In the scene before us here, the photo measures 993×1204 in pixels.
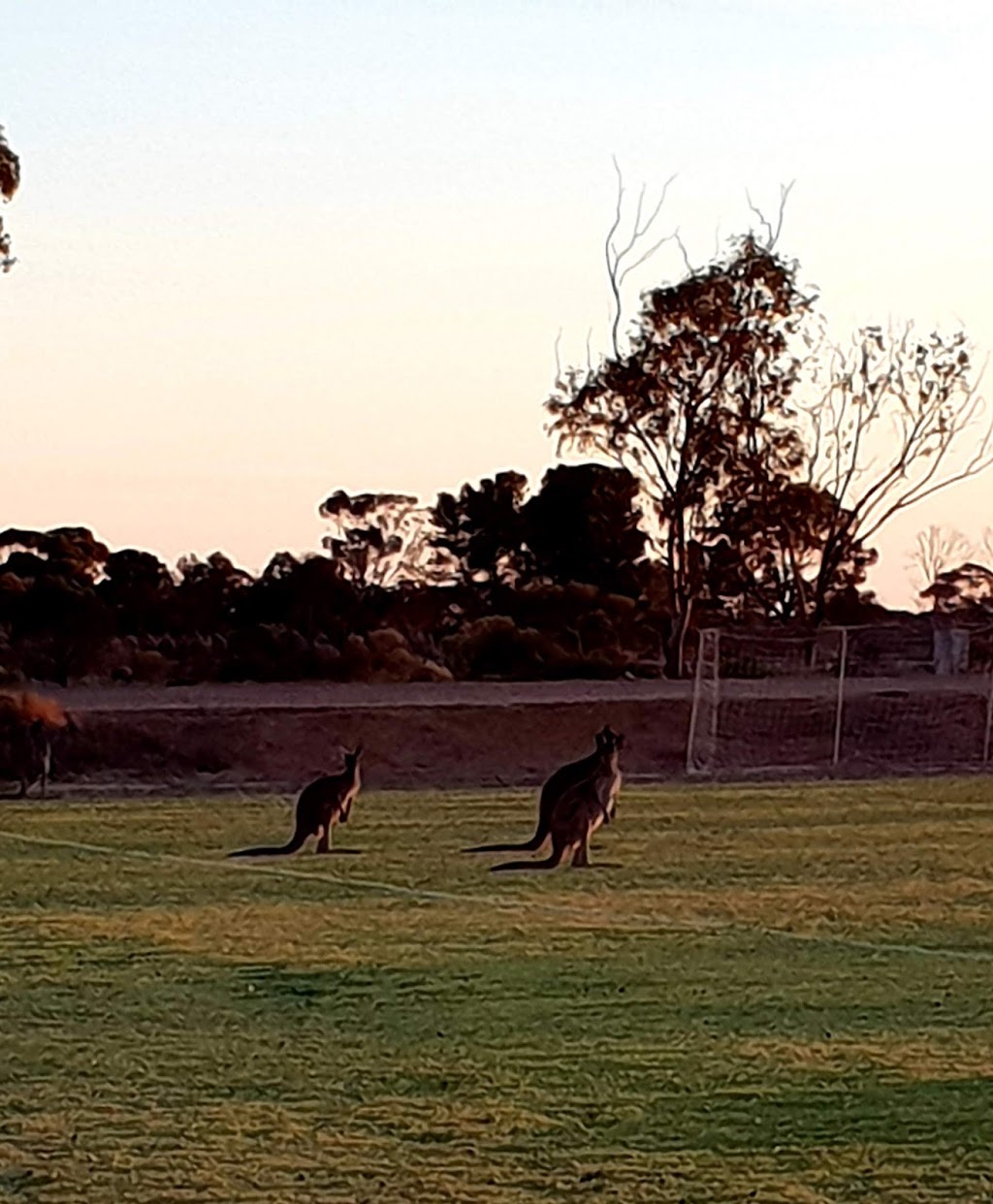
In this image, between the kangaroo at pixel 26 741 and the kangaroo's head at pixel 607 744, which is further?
the kangaroo at pixel 26 741

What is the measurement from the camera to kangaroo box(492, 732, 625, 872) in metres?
14.5

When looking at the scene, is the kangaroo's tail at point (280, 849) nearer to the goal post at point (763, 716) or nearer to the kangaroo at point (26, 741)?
the kangaroo at point (26, 741)

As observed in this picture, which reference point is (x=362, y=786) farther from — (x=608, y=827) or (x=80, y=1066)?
(x=80, y=1066)

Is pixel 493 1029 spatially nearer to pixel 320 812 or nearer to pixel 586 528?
pixel 320 812

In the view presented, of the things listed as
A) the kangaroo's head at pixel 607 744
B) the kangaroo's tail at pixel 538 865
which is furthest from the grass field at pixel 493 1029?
the kangaroo's head at pixel 607 744

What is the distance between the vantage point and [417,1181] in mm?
6121

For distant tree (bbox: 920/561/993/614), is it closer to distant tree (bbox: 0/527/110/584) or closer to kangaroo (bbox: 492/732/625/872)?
distant tree (bbox: 0/527/110/584)

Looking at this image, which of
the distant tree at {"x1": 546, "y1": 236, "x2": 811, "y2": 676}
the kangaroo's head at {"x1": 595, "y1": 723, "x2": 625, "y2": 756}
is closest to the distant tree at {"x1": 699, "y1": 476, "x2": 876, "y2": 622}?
the distant tree at {"x1": 546, "y1": 236, "x2": 811, "y2": 676}

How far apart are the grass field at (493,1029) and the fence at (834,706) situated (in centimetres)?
1497

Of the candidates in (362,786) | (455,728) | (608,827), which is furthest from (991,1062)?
(455,728)

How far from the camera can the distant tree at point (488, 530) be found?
164 feet

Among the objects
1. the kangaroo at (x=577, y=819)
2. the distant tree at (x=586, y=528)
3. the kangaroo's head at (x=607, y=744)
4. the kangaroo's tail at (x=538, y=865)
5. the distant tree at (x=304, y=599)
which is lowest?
the kangaroo's tail at (x=538, y=865)

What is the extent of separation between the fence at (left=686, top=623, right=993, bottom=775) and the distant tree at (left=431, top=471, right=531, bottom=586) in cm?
1066

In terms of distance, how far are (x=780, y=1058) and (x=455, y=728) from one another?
22484 mm
